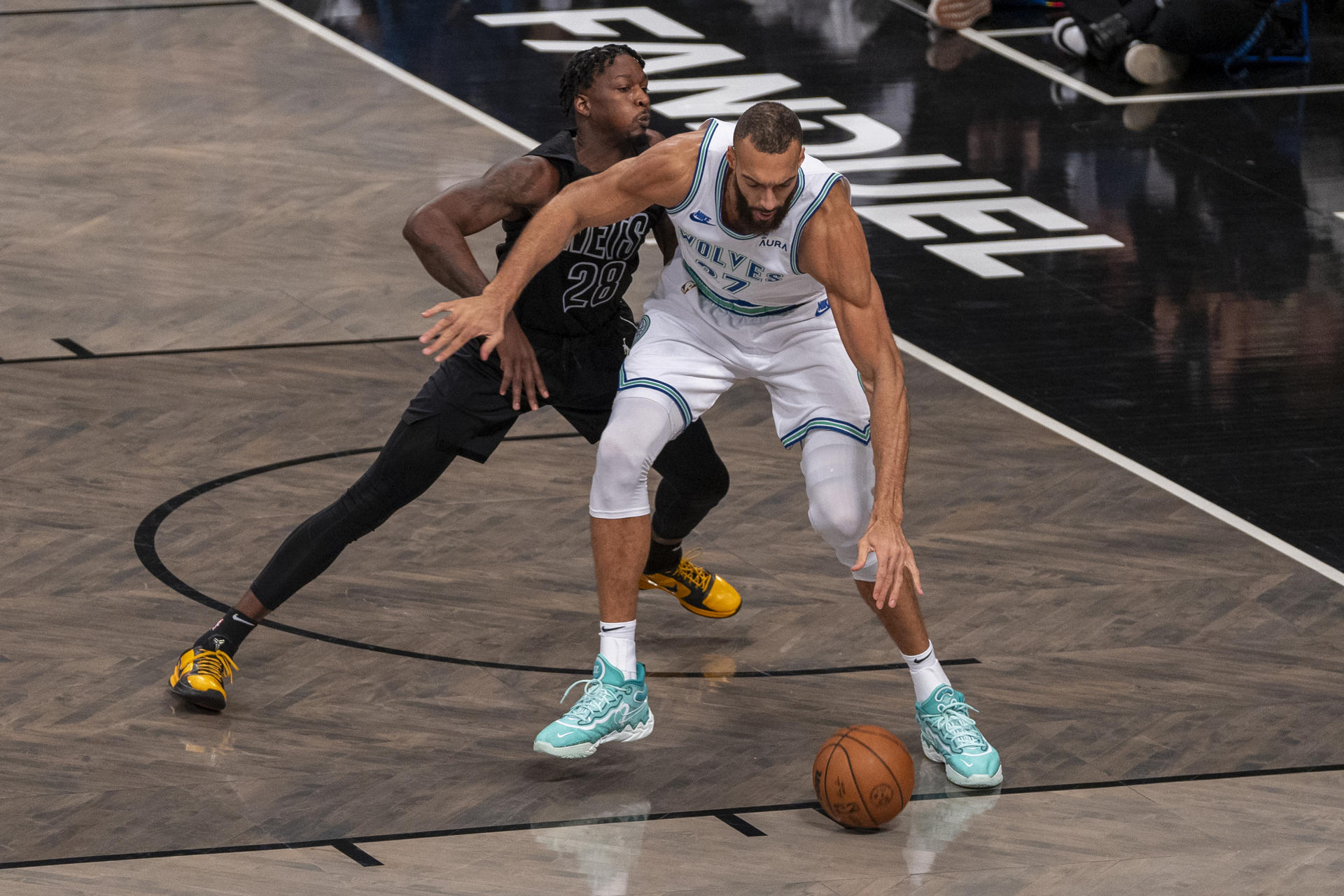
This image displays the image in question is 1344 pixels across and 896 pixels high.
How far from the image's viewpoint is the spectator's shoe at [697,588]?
254 inches

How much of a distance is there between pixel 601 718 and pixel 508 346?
1.04 metres

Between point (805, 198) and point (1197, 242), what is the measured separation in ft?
19.0

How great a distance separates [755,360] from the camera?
18.5 feet

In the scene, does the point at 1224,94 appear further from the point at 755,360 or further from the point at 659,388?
the point at 659,388

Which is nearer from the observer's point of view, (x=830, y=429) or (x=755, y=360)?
(x=830, y=429)

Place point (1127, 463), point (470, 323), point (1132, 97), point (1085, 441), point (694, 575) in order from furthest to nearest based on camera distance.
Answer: point (1132, 97)
point (1085, 441)
point (1127, 463)
point (694, 575)
point (470, 323)

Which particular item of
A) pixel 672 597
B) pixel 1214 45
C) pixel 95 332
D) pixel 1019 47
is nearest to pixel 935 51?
pixel 1019 47

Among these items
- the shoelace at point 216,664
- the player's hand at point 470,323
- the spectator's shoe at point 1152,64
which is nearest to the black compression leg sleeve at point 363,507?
the shoelace at point 216,664

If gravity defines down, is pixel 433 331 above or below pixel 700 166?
below

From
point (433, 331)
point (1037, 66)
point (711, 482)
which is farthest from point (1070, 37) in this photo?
point (433, 331)

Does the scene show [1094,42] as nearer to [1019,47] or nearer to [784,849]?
[1019,47]

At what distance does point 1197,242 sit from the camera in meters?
10.5

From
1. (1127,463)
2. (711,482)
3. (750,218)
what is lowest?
(1127,463)

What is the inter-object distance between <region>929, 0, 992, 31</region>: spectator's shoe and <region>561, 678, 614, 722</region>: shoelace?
9677 millimetres
